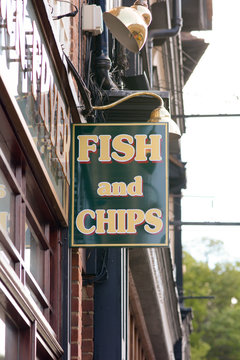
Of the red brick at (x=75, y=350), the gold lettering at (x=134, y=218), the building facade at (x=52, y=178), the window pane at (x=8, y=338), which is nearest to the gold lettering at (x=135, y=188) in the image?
the gold lettering at (x=134, y=218)

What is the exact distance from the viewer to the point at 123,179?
342 inches

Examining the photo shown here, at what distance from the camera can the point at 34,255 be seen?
7.56 m

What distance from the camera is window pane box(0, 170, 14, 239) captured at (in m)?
6.33

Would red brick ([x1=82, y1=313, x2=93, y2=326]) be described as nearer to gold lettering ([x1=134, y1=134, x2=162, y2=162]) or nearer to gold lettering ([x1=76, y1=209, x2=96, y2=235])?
gold lettering ([x1=76, y1=209, x2=96, y2=235])

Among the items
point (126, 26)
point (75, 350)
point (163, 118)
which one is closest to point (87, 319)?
point (75, 350)

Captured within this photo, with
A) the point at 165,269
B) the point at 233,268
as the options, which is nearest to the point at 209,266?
the point at 233,268

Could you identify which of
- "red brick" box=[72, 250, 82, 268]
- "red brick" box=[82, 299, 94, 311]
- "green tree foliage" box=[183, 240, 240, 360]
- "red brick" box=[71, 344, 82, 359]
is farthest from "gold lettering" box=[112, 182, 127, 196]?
"green tree foliage" box=[183, 240, 240, 360]

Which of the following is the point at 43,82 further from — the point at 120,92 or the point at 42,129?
the point at 120,92

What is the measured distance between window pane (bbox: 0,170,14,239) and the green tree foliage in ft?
163

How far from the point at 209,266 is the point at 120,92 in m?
59.8

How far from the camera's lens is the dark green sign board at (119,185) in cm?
851

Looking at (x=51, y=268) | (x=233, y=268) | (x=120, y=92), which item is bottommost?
(x=51, y=268)

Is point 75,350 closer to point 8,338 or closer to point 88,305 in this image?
point 88,305

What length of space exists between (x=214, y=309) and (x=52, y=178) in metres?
59.5
